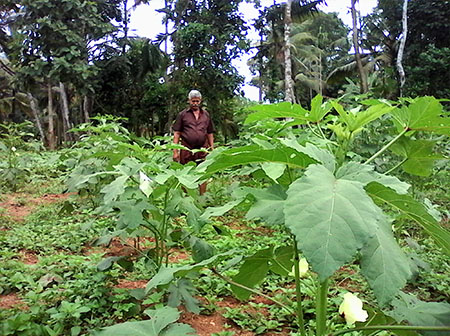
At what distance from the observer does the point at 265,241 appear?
353 cm

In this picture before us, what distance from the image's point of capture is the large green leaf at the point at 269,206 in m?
0.90

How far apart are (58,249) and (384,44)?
1880 centimetres

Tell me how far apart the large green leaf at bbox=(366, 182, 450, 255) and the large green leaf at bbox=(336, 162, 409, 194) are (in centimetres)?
2

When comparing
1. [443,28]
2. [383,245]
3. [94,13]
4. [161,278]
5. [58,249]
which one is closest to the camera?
[383,245]

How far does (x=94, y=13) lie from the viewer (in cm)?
1250

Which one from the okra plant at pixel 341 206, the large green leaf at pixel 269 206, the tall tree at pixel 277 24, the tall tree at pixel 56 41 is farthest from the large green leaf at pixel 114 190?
the tall tree at pixel 277 24

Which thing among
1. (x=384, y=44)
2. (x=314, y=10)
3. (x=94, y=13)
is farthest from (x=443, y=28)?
(x=94, y=13)

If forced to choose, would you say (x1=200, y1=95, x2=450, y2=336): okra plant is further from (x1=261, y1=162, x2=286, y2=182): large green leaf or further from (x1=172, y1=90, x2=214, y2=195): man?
(x1=172, y1=90, x2=214, y2=195): man

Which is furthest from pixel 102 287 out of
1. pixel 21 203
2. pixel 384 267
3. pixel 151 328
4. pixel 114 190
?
pixel 21 203

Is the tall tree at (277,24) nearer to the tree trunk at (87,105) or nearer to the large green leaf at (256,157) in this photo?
the tree trunk at (87,105)

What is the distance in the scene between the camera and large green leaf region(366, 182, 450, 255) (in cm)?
84

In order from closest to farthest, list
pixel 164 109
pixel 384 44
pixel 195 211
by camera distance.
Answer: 1. pixel 195 211
2. pixel 164 109
3. pixel 384 44

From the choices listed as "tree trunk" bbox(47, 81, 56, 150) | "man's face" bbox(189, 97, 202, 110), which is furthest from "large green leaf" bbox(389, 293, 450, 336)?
"tree trunk" bbox(47, 81, 56, 150)

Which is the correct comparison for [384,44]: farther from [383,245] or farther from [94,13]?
[383,245]
